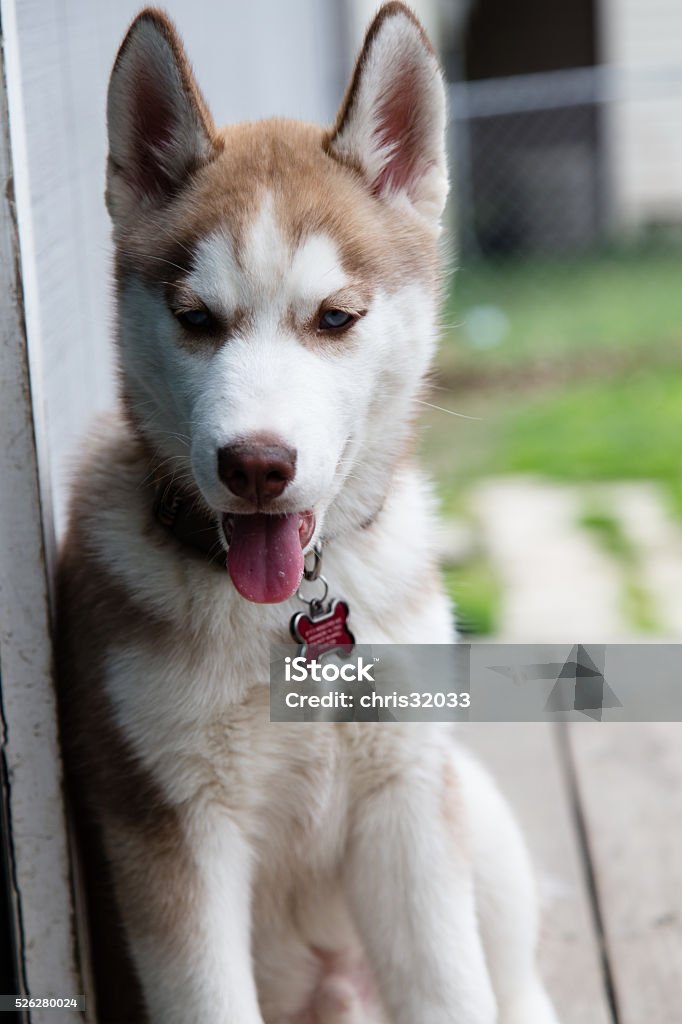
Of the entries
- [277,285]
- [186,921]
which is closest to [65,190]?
[277,285]

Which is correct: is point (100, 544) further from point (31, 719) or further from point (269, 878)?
point (269, 878)

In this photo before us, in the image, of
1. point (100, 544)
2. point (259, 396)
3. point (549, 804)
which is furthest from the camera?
point (549, 804)

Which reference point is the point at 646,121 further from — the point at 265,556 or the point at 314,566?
the point at 265,556

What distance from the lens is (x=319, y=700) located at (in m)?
1.95

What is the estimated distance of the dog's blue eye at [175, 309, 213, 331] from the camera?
71.8 inches

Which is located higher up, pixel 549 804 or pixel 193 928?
pixel 549 804

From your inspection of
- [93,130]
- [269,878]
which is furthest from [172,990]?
[93,130]

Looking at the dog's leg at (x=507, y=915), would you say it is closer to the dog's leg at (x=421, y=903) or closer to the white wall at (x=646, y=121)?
the dog's leg at (x=421, y=903)

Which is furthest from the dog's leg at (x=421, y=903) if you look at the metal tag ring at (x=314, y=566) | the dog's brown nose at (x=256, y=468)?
the dog's brown nose at (x=256, y=468)

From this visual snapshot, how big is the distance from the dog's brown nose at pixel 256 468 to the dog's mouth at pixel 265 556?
0.09m

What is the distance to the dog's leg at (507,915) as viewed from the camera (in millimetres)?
2246

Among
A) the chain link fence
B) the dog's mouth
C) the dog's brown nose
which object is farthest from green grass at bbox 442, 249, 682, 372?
the dog's brown nose

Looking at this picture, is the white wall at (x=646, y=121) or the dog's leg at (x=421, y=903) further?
the white wall at (x=646, y=121)

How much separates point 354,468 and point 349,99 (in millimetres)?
609
